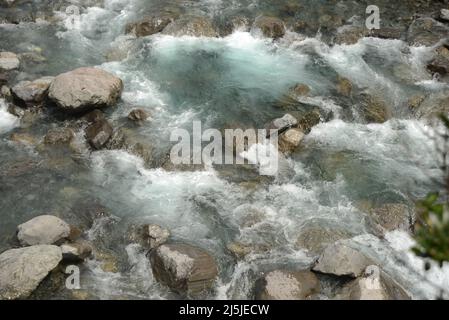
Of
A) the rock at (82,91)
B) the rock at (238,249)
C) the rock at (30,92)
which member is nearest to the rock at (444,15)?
the rock at (82,91)

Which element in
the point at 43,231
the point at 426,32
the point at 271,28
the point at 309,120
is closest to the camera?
the point at 43,231

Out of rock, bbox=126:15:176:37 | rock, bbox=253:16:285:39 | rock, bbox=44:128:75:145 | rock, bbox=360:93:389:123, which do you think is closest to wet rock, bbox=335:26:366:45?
rock, bbox=253:16:285:39

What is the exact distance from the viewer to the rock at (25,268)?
662 cm

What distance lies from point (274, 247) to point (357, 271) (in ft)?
4.59

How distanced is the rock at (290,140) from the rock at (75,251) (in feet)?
14.5

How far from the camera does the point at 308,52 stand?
1338cm

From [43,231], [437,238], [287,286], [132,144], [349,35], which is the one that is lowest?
[287,286]

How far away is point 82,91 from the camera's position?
34.0ft

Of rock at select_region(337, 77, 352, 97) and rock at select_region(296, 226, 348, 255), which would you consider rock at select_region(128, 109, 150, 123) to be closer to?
rock at select_region(296, 226, 348, 255)

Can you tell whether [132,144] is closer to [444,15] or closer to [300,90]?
[300,90]

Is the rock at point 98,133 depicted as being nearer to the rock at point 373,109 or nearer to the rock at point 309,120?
the rock at point 309,120

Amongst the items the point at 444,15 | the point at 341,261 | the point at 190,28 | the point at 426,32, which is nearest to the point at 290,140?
the point at 341,261

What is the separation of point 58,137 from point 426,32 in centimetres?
1086

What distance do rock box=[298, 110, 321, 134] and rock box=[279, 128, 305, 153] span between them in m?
0.23
